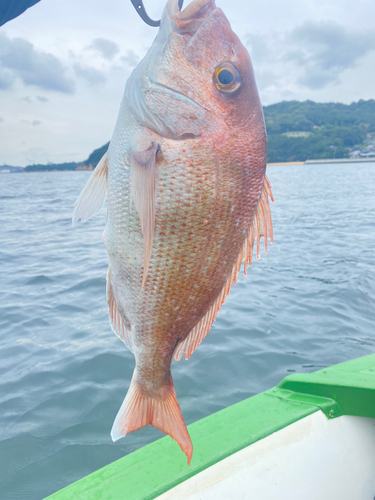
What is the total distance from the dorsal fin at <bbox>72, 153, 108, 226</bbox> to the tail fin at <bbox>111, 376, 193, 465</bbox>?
662 millimetres

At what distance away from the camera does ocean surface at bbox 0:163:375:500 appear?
331 cm

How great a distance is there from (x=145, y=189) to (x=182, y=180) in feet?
0.39

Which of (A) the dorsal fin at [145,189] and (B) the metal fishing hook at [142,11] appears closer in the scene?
(A) the dorsal fin at [145,189]

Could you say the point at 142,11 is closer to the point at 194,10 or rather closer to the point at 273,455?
the point at 194,10

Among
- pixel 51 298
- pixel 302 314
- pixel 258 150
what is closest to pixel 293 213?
pixel 302 314

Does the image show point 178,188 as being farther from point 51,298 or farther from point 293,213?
point 293,213

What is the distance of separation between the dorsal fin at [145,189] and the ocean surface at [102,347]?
268 centimetres

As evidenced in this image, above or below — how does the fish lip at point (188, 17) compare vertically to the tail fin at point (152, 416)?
above

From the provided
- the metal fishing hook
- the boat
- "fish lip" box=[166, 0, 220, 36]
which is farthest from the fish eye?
the boat

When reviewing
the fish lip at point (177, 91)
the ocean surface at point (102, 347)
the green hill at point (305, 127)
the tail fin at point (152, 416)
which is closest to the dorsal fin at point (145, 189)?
the fish lip at point (177, 91)

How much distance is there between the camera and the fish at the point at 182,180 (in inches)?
46.2

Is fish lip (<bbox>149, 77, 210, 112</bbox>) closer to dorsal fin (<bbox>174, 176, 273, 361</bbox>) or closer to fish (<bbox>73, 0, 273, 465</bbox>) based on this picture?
fish (<bbox>73, 0, 273, 465</bbox>)

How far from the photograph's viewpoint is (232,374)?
4.37 meters

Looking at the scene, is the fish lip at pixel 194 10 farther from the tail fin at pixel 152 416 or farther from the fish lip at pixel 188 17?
the tail fin at pixel 152 416
